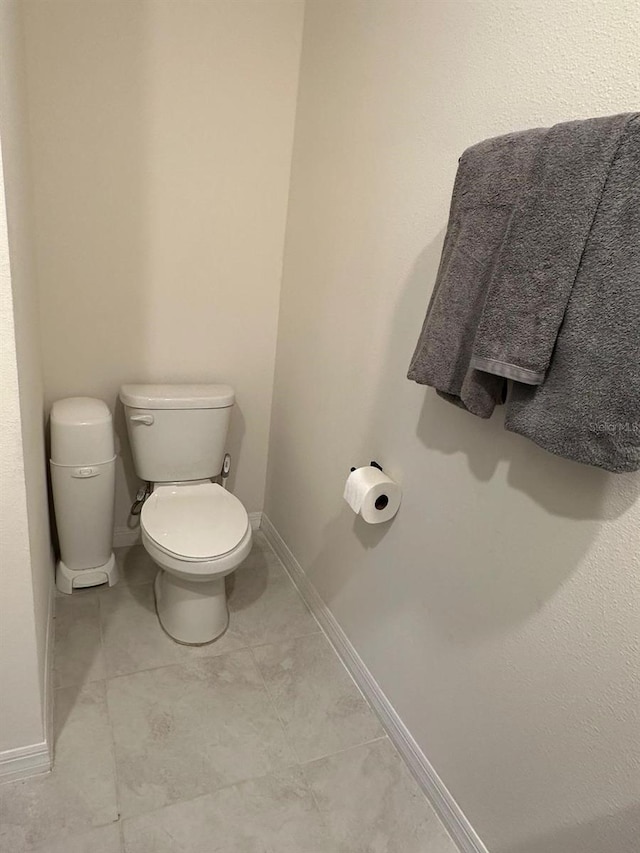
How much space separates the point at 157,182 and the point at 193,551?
129 cm

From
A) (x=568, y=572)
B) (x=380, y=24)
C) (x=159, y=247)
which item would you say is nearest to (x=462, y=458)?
(x=568, y=572)

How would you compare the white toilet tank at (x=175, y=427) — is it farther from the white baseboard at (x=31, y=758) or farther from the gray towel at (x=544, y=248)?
the gray towel at (x=544, y=248)

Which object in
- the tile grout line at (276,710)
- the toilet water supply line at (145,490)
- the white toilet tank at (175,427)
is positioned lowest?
the tile grout line at (276,710)

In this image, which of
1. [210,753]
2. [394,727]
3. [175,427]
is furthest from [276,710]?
[175,427]

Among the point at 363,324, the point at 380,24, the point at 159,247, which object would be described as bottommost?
the point at 363,324

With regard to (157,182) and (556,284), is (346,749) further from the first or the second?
(157,182)

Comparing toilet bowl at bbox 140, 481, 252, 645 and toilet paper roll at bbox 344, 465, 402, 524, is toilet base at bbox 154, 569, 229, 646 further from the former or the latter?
toilet paper roll at bbox 344, 465, 402, 524

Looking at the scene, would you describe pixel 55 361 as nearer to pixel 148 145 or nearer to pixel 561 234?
pixel 148 145

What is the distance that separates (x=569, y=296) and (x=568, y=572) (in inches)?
20.1

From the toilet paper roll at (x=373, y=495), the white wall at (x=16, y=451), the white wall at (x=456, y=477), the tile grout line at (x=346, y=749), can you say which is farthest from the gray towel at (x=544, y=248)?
the tile grout line at (x=346, y=749)

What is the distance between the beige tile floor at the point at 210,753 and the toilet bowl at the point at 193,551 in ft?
0.28

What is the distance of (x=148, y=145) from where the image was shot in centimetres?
179

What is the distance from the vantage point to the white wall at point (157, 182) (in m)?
1.66

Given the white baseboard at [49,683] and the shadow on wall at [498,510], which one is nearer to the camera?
the shadow on wall at [498,510]
